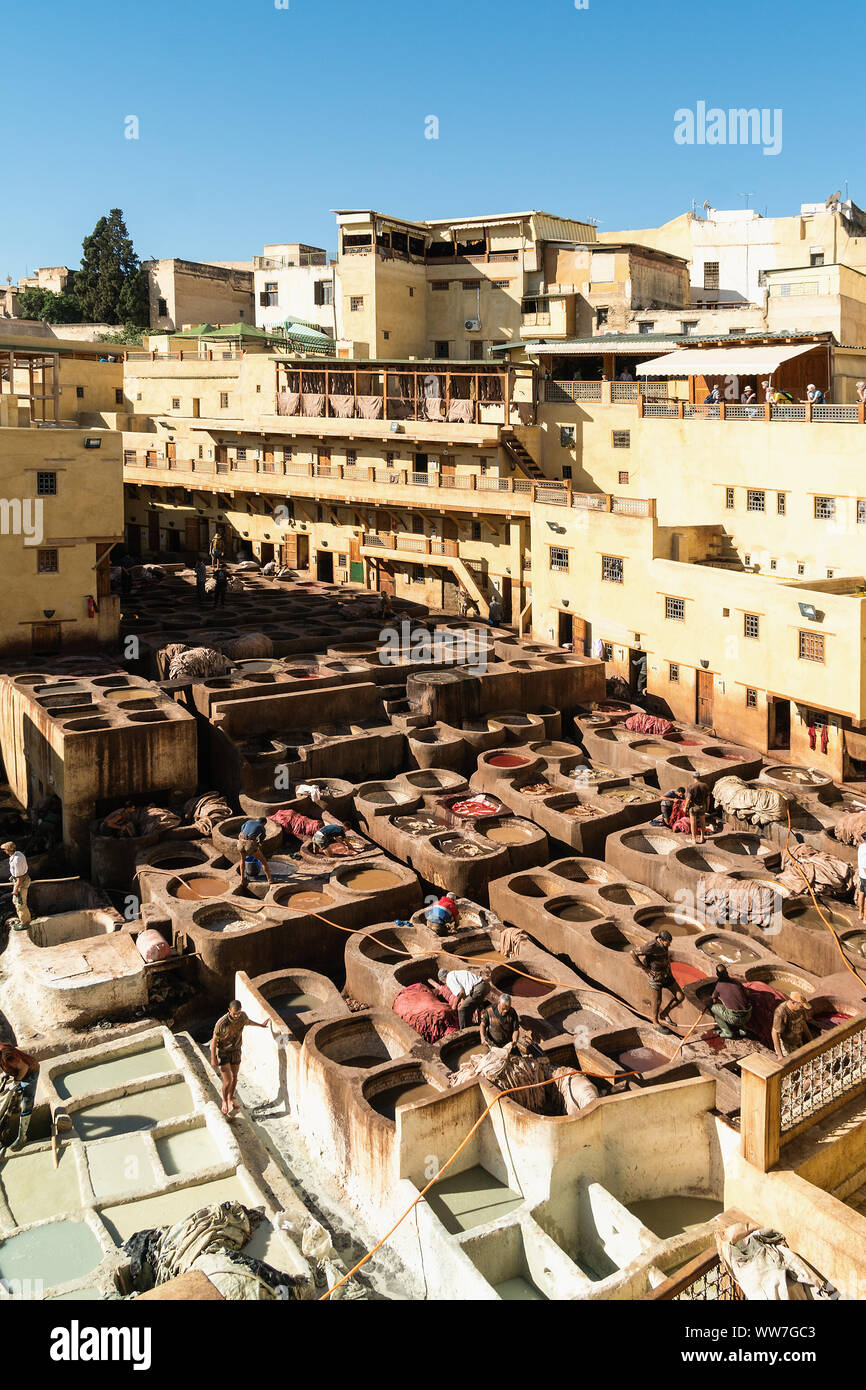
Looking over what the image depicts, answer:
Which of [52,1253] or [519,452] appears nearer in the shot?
[52,1253]

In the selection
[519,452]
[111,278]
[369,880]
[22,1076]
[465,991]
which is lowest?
[22,1076]

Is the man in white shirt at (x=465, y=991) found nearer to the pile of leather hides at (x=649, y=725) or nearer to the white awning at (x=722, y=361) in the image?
the pile of leather hides at (x=649, y=725)

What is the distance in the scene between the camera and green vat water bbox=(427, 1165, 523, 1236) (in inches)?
513

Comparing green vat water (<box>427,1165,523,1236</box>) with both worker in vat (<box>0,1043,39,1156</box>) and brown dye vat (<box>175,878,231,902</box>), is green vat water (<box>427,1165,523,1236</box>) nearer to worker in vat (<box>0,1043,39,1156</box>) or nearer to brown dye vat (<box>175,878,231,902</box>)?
worker in vat (<box>0,1043,39,1156</box>)

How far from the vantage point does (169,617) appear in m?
37.8

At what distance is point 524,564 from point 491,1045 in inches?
1027

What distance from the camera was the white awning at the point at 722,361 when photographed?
1282 inches

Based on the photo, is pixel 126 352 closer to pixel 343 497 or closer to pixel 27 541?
pixel 343 497

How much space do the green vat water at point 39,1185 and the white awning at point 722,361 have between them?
27.3 meters

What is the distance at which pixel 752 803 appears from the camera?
2444 cm

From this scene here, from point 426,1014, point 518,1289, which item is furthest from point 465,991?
point 518,1289

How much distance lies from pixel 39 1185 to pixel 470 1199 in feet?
18.1

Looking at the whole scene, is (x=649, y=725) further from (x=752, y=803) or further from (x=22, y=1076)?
(x=22, y=1076)

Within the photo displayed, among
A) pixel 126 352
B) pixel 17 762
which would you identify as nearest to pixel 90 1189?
pixel 17 762
